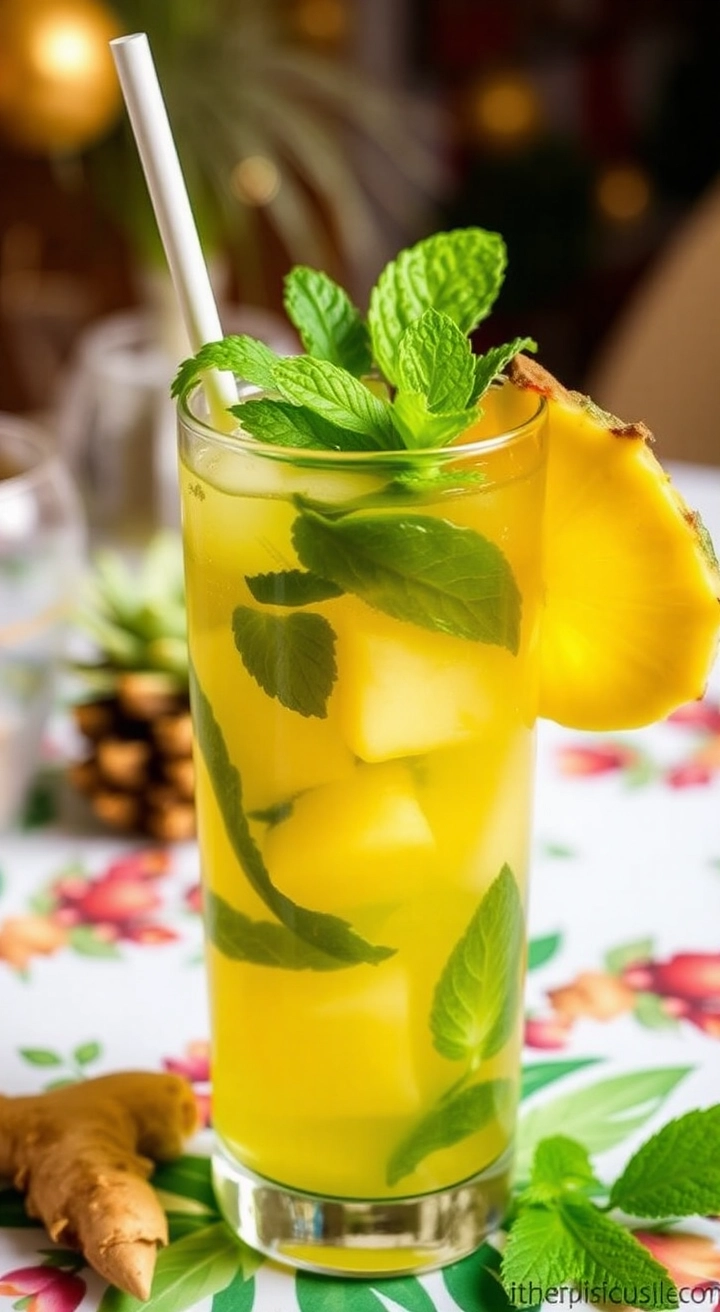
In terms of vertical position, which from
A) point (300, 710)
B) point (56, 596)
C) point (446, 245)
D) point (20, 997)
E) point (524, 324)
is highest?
point (446, 245)

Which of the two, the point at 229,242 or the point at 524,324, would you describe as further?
the point at 524,324

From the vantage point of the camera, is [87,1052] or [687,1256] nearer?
[687,1256]

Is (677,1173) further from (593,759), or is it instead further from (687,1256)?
(593,759)

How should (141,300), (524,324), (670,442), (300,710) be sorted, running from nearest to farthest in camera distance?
(300,710)
(670,442)
(141,300)
(524,324)

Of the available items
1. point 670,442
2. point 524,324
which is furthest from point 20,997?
point 524,324

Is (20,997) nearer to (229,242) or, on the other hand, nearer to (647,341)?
(647,341)

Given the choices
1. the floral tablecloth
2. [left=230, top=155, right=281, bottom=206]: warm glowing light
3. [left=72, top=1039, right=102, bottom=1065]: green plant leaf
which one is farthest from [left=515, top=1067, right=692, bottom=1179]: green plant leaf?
[left=230, top=155, right=281, bottom=206]: warm glowing light

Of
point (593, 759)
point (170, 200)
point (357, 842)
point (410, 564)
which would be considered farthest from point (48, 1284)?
point (593, 759)
